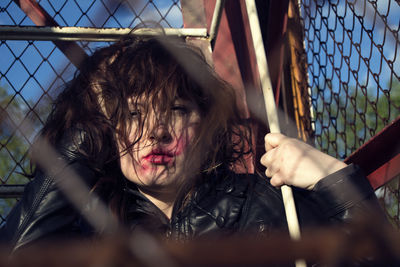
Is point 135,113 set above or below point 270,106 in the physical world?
above

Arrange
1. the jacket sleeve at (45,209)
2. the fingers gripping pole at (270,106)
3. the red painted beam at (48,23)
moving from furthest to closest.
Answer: the red painted beam at (48,23) → the jacket sleeve at (45,209) → the fingers gripping pole at (270,106)

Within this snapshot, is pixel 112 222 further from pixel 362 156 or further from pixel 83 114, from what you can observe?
pixel 362 156

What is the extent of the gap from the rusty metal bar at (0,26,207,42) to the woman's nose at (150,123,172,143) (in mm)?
419

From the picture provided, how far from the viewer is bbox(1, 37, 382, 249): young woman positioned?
4.52 ft

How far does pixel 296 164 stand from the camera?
1.35m

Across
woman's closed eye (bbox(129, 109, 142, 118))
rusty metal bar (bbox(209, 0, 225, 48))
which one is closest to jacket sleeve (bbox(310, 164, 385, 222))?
woman's closed eye (bbox(129, 109, 142, 118))

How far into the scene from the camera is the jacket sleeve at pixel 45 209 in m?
1.42

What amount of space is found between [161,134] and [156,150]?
0.16ft

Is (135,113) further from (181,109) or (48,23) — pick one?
(48,23)

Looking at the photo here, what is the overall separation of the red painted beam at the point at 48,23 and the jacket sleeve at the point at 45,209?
418 millimetres

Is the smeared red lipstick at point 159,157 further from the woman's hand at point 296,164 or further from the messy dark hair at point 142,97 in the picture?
the woman's hand at point 296,164

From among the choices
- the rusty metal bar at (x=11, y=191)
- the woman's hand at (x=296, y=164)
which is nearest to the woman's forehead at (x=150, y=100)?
the woman's hand at (x=296, y=164)

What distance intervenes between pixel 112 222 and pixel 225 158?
475 millimetres

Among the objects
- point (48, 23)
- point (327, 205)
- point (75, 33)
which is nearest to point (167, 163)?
point (327, 205)
